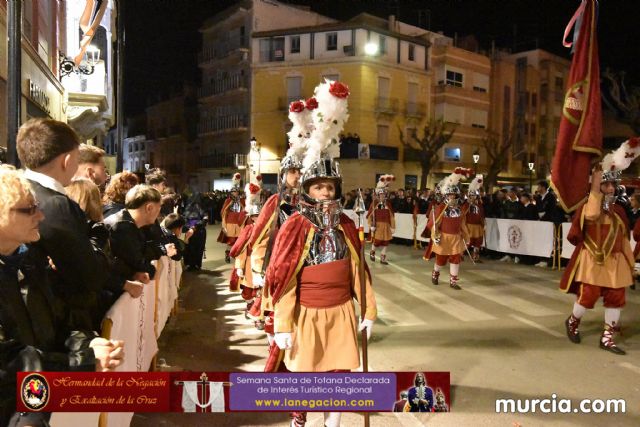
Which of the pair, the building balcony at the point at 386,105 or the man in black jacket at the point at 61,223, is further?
the building balcony at the point at 386,105

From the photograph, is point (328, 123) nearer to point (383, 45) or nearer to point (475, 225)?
point (475, 225)

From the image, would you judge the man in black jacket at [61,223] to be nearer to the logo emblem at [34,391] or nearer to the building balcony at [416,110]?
the logo emblem at [34,391]

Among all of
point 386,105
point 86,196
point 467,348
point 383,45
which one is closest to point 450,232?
point 467,348

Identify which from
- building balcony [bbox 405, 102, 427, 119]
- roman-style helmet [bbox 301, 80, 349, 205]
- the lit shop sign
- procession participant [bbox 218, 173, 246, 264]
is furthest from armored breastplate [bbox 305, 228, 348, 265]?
building balcony [bbox 405, 102, 427, 119]

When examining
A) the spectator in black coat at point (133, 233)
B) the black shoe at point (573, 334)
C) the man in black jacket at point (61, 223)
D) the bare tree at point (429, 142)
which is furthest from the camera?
the bare tree at point (429, 142)

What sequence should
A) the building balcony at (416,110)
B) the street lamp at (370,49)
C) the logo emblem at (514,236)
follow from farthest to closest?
the building balcony at (416,110)
the street lamp at (370,49)
the logo emblem at (514,236)

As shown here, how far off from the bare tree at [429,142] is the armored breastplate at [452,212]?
31.0 meters

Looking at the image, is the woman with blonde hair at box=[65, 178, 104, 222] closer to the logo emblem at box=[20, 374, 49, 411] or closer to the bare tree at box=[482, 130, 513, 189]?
the logo emblem at box=[20, 374, 49, 411]

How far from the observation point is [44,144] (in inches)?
112

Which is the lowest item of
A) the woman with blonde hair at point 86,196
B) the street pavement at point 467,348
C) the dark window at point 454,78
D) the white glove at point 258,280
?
the street pavement at point 467,348

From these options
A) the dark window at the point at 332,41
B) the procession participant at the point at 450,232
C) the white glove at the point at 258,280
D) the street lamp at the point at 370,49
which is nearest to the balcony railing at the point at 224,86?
the dark window at the point at 332,41

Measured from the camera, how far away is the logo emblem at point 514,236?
14969 millimetres

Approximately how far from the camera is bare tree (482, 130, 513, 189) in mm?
45062

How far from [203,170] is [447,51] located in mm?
25999
